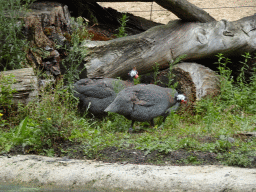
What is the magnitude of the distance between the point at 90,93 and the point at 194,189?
10.5 feet

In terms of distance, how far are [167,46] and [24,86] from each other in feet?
10.5

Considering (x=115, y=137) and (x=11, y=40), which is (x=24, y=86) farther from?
(x=115, y=137)

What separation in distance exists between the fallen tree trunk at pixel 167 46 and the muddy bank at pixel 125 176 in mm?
3102

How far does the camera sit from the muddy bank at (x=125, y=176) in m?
3.35

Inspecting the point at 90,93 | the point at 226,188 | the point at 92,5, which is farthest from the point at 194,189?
the point at 92,5

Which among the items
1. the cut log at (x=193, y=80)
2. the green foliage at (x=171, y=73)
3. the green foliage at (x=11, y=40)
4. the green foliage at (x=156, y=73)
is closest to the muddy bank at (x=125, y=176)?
the green foliage at (x=11, y=40)

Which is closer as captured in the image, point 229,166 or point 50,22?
point 229,166

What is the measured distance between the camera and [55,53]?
6.36 meters

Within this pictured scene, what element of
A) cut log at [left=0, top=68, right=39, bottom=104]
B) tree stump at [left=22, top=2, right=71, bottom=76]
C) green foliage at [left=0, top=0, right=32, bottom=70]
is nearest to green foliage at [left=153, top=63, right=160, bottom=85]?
tree stump at [left=22, top=2, right=71, bottom=76]

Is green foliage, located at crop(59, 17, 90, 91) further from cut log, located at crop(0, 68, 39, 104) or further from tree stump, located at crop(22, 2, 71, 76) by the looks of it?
cut log, located at crop(0, 68, 39, 104)

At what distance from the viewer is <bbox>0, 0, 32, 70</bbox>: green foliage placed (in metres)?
6.02

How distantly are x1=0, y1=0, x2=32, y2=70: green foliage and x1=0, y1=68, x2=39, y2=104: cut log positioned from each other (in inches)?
20.1

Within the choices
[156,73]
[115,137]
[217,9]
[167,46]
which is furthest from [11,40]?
[217,9]

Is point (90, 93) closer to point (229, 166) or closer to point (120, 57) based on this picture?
point (120, 57)
